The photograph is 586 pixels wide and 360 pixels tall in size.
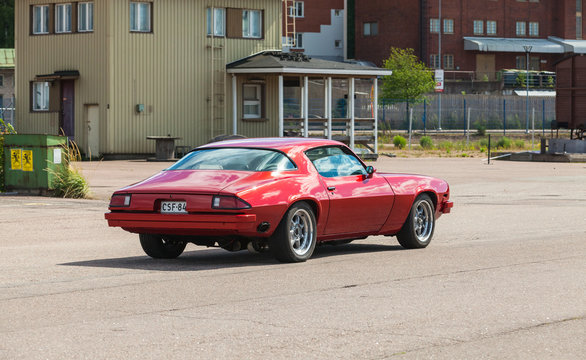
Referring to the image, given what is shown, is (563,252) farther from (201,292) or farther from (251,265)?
(201,292)

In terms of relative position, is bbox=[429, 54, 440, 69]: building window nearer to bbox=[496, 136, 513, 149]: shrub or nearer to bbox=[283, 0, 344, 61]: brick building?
bbox=[283, 0, 344, 61]: brick building

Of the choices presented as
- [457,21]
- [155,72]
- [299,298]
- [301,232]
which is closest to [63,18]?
[155,72]

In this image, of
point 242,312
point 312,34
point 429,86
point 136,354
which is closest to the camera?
point 136,354

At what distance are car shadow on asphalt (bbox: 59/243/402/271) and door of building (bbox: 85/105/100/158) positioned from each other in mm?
29066

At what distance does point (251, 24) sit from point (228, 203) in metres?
34.7

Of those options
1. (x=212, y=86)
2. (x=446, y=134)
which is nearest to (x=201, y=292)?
(x=212, y=86)

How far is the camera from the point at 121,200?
38.5 ft

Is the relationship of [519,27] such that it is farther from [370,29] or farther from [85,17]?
[85,17]

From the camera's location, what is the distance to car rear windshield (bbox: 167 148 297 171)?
12039 millimetres

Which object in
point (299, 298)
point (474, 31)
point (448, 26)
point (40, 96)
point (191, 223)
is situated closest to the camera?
point (299, 298)

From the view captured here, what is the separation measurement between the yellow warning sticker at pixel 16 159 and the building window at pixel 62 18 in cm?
2073

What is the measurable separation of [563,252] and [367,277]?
3425 mm

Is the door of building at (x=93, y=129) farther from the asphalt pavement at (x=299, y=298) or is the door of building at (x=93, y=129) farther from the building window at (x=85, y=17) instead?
the asphalt pavement at (x=299, y=298)

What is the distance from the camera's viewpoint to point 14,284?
33.4 feet
